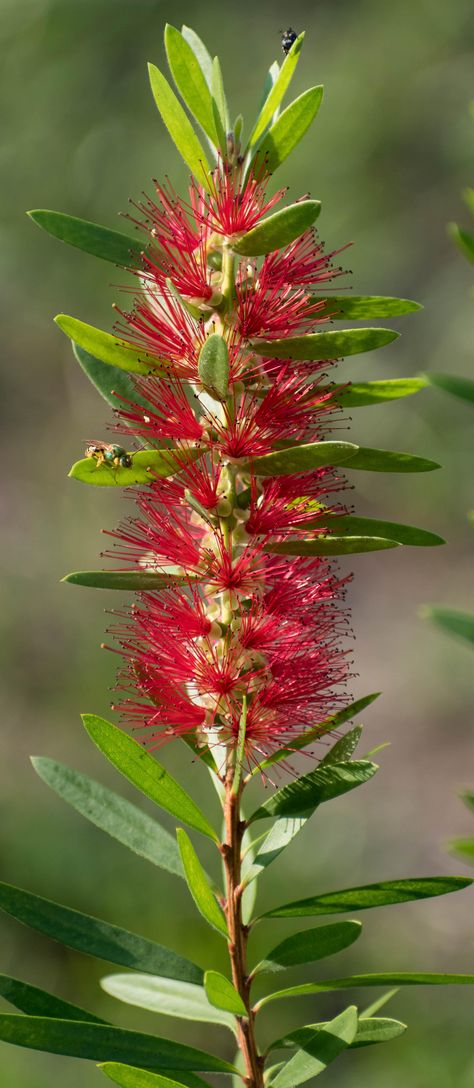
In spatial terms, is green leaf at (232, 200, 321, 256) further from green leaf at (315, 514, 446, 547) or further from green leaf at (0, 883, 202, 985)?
green leaf at (0, 883, 202, 985)

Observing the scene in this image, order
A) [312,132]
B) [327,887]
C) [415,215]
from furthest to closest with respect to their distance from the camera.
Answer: [415,215], [312,132], [327,887]

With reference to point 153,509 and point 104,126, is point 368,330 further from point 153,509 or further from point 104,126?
point 104,126

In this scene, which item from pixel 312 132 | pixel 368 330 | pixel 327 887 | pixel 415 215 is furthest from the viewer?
pixel 415 215

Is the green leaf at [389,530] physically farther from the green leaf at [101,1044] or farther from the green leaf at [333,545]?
the green leaf at [101,1044]

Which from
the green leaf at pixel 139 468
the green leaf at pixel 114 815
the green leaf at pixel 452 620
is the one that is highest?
the green leaf at pixel 139 468

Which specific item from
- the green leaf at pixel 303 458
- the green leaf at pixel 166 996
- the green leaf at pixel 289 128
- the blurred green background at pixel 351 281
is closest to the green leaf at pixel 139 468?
the green leaf at pixel 303 458

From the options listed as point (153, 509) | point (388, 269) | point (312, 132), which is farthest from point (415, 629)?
point (153, 509)

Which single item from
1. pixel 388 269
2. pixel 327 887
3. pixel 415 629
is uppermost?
pixel 388 269
